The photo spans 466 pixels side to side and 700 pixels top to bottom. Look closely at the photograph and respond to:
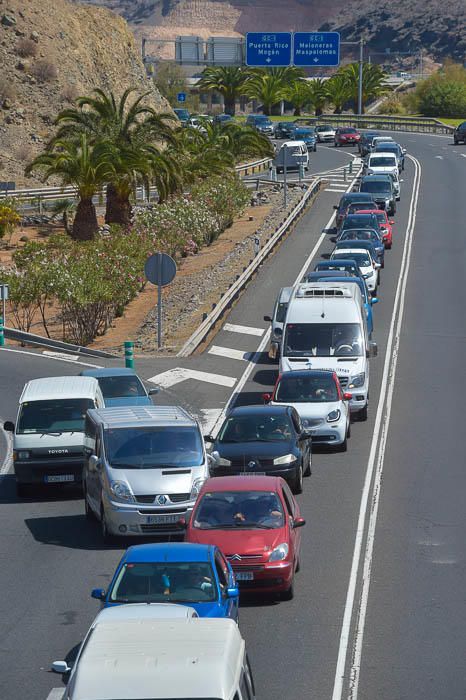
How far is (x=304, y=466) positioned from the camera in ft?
70.5

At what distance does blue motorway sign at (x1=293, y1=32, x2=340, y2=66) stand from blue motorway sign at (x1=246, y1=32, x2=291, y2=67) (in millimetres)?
850

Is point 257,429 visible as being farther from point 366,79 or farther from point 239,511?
point 366,79

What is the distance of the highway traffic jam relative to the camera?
9344 mm

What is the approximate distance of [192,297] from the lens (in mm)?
42656

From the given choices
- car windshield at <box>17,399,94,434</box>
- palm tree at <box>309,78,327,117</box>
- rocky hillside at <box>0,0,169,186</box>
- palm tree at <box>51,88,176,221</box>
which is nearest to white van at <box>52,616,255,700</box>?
car windshield at <box>17,399,94,434</box>

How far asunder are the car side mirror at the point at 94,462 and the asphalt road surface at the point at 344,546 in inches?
39.1

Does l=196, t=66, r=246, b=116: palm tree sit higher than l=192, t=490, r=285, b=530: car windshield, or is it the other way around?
l=192, t=490, r=285, b=530: car windshield

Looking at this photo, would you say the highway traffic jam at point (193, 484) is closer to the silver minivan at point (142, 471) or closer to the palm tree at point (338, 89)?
the silver minivan at point (142, 471)

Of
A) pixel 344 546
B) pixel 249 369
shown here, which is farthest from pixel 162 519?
pixel 249 369

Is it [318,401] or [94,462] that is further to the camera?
[318,401]

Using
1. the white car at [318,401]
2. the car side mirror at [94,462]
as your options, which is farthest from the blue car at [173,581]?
the white car at [318,401]

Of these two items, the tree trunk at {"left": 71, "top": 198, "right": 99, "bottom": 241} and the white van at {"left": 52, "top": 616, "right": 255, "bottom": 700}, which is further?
the tree trunk at {"left": 71, "top": 198, "right": 99, "bottom": 241}

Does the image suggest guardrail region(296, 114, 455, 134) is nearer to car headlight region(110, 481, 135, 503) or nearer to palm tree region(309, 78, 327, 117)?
palm tree region(309, 78, 327, 117)

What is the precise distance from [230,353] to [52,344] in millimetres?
5391
